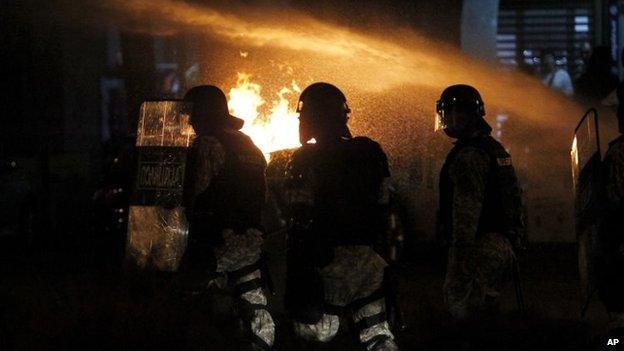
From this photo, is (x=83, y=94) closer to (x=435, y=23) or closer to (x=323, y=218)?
(x=435, y=23)

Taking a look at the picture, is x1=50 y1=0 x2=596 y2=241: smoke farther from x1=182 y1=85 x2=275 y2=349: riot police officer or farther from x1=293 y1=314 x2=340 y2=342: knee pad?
x1=293 y1=314 x2=340 y2=342: knee pad

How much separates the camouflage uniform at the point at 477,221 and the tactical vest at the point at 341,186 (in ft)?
1.66

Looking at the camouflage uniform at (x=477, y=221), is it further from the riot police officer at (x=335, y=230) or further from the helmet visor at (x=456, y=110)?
the riot police officer at (x=335, y=230)

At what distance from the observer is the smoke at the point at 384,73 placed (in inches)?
479

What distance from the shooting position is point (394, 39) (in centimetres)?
1304

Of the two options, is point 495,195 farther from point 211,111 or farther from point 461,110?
point 211,111

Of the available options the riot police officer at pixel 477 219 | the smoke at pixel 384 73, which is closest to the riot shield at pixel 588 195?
the riot police officer at pixel 477 219

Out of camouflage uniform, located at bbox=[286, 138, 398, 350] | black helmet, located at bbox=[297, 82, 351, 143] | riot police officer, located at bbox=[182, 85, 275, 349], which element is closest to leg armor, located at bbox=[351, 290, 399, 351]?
camouflage uniform, located at bbox=[286, 138, 398, 350]

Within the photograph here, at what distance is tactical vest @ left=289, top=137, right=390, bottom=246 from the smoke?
232 inches

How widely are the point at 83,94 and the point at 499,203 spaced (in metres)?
17.5

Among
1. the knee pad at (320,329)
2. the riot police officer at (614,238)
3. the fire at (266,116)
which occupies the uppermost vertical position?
the fire at (266,116)

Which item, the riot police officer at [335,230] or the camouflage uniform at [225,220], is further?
the camouflage uniform at [225,220]

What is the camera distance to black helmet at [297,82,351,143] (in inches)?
239

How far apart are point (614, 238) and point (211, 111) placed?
2898mm
